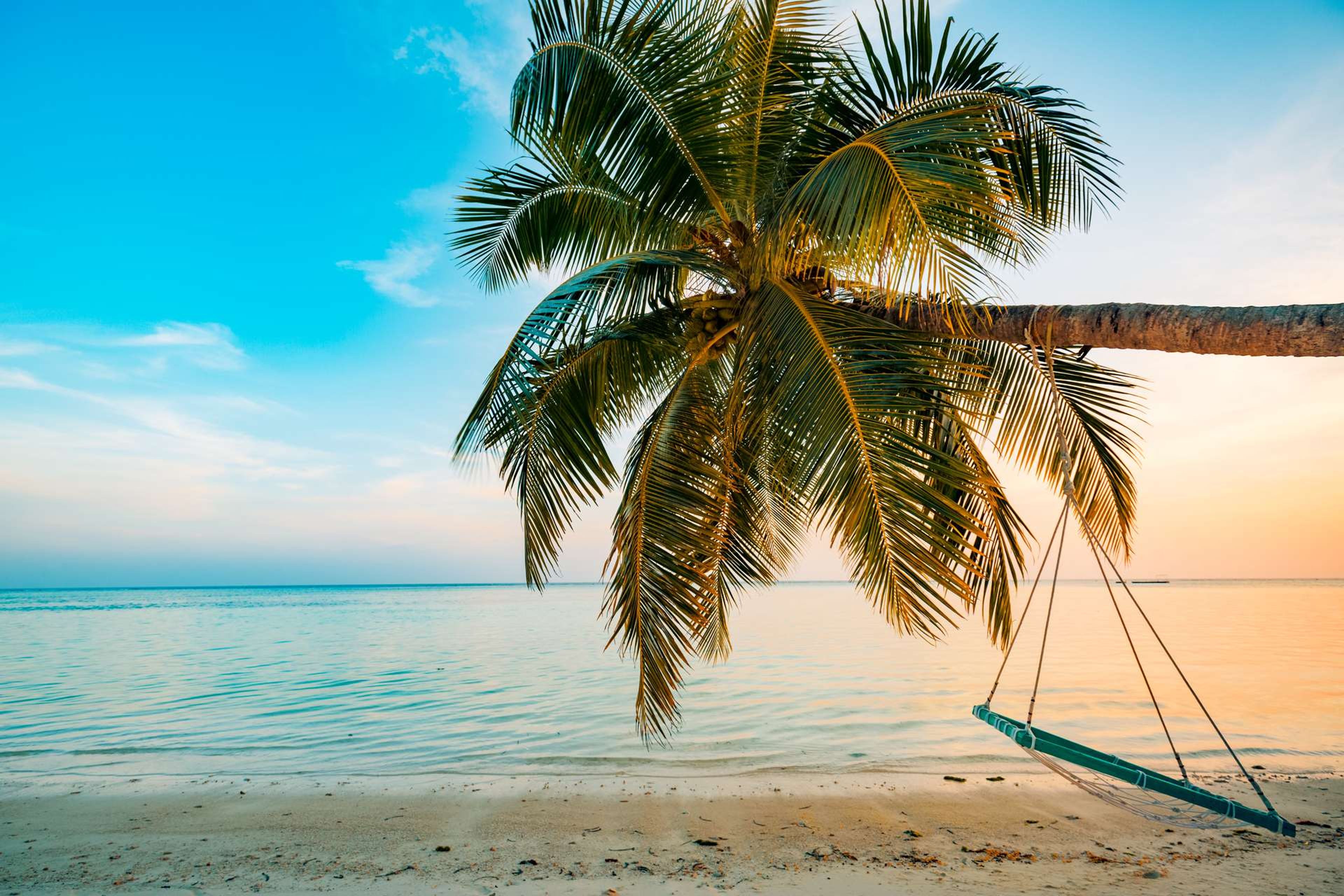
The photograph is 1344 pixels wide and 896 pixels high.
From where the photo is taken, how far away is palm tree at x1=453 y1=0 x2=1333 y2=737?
14.3ft

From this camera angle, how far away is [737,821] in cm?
562

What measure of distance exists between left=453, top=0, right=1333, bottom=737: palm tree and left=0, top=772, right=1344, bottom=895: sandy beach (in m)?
1.08

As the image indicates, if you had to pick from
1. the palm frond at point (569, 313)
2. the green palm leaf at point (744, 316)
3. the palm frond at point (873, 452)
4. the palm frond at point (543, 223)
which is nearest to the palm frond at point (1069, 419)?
the green palm leaf at point (744, 316)

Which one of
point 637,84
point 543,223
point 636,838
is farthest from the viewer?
point 543,223

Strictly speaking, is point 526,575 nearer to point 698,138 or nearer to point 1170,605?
point 698,138

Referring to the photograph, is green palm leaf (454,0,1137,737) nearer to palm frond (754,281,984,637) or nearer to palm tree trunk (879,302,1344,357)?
palm frond (754,281,984,637)

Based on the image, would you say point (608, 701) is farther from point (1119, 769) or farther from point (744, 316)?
point (1119, 769)

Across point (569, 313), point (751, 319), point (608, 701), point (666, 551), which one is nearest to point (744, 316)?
point (751, 319)

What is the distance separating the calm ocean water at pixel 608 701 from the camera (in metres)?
7.78

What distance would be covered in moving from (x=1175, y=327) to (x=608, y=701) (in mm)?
8890

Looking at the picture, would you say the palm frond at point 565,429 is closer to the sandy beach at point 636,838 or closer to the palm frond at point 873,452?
the palm frond at point 873,452

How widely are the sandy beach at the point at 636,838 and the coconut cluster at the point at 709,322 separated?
144 inches

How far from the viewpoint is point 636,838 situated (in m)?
5.26

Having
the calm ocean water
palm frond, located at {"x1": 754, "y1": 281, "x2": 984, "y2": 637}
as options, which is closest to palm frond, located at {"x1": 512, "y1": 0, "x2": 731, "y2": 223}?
palm frond, located at {"x1": 754, "y1": 281, "x2": 984, "y2": 637}
